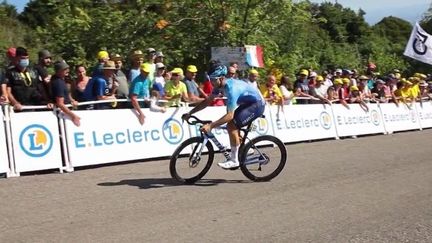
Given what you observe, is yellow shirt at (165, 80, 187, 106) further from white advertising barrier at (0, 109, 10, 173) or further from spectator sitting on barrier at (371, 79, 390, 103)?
spectator sitting on barrier at (371, 79, 390, 103)

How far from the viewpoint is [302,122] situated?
16.2m

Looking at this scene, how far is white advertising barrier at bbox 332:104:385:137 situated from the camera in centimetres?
1752

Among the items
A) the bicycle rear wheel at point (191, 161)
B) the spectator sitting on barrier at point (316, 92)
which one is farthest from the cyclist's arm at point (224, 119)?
the spectator sitting on barrier at point (316, 92)

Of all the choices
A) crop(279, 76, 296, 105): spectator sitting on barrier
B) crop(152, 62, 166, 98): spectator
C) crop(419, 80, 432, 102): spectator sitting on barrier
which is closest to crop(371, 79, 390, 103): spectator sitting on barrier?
crop(419, 80, 432, 102): spectator sitting on barrier

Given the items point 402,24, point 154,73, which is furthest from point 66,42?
point 402,24

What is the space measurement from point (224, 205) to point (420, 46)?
55.3 ft

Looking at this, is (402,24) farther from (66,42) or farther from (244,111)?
(244,111)

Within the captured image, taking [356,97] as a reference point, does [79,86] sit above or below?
above

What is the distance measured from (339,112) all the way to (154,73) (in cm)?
649

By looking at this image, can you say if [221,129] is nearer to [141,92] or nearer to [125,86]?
[141,92]

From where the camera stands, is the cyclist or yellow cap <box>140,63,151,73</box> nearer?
the cyclist

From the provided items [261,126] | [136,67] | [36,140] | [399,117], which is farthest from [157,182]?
→ [399,117]

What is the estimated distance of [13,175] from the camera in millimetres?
10125

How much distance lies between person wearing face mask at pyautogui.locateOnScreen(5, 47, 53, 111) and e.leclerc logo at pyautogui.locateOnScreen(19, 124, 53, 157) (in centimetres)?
42
